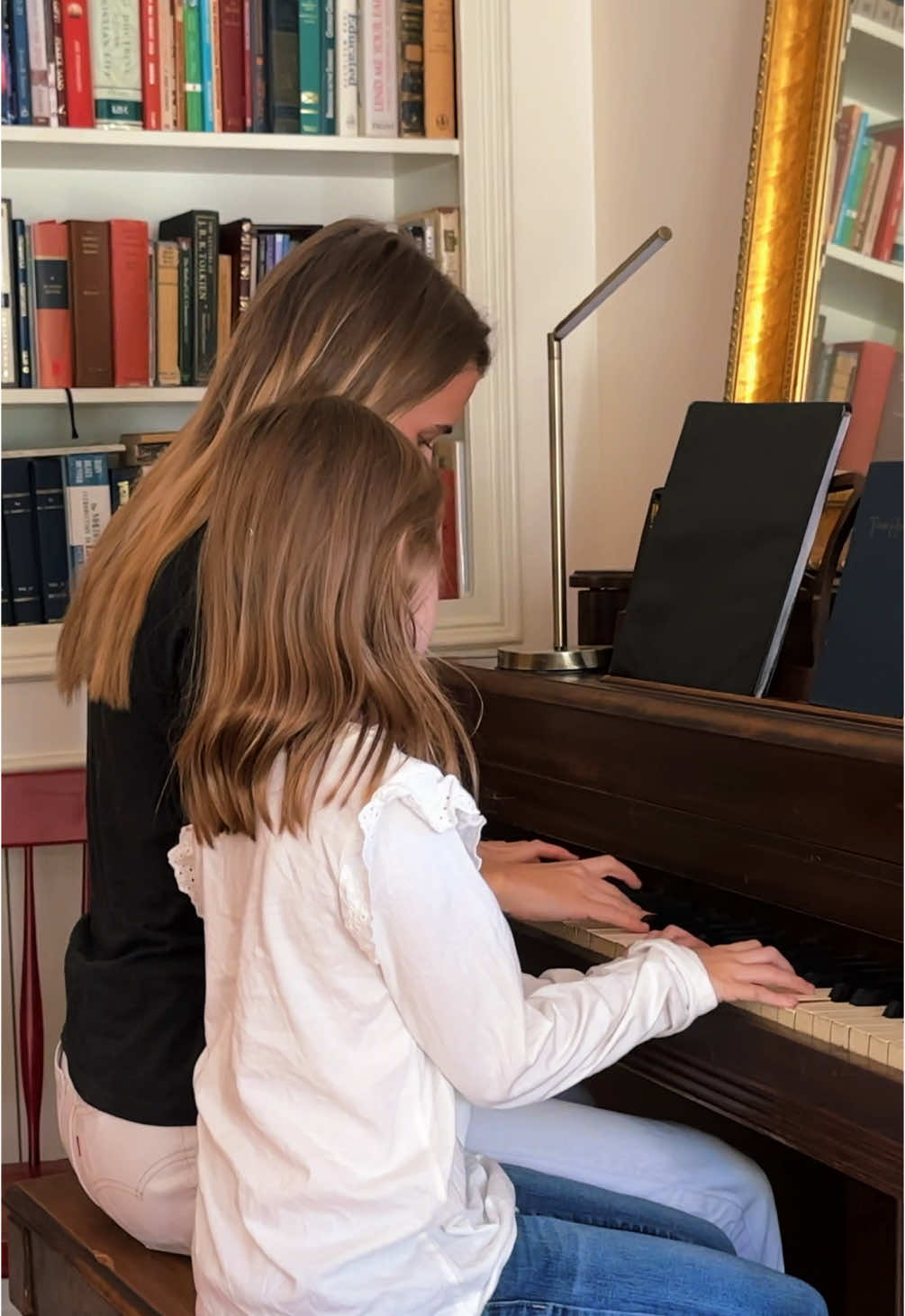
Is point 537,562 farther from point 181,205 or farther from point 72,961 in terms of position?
point 72,961

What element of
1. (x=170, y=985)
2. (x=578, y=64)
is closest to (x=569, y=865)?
(x=170, y=985)

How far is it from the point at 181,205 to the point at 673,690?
153 centimetres

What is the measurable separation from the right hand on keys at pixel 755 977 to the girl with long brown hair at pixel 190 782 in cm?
20

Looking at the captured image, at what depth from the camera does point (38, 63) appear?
2.59 metres

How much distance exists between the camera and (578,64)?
2.77 metres

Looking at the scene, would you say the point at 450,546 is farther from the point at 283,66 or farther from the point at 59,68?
the point at 59,68

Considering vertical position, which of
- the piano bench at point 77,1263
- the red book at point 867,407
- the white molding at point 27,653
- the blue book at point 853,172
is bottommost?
the piano bench at point 77,1263

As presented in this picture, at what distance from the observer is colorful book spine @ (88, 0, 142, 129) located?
103 inches

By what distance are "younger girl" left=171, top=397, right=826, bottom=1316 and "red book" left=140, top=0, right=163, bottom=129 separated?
4.75ft

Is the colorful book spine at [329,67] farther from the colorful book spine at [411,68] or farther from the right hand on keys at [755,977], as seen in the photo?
the right hand on keys at [755,977]

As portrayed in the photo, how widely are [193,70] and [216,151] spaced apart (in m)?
0.13

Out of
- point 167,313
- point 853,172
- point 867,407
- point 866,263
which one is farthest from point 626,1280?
point 167,313

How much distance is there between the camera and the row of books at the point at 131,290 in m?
2.66

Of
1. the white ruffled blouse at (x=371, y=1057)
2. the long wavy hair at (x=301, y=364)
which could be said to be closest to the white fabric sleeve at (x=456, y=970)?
the white ruffled blouse at (x=371, y=1057)
